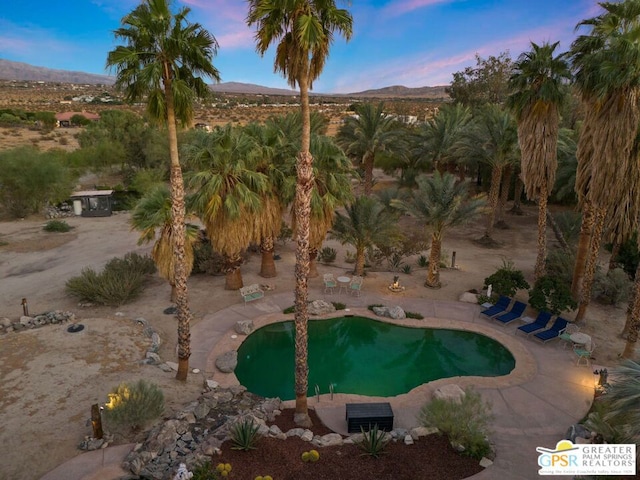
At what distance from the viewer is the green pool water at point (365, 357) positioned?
13922 millimetres

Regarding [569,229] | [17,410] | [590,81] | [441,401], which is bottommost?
[17,410]

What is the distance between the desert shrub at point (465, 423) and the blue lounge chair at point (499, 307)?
770 cm

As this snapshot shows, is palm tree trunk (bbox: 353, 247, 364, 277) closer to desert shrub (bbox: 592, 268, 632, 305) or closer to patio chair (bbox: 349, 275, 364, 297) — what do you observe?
patio chair (bbox: 349, 275, 364, 297)

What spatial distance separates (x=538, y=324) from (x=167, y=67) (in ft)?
51.2

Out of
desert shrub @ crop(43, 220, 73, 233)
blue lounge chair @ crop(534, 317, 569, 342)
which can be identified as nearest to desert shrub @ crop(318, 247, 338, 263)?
blue lounge chair @ crop(534, 317, 569, 342)

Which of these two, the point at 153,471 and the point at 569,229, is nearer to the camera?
the point at 153,471

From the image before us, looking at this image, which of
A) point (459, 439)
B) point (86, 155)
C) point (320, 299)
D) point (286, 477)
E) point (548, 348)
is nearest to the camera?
point (286, 477)

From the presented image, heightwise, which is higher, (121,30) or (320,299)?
(121,30)

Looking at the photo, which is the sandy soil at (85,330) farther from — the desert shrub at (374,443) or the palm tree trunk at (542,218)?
the desert shrub at (374,443)

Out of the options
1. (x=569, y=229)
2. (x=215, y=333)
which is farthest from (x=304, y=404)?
(x=569, y=229)

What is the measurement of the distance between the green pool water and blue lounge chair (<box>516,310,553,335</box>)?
134 centimetres

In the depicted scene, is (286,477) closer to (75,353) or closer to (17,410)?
(17,410)

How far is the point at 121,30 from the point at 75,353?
→ 1032 centimetres

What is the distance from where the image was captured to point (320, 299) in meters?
19.4
